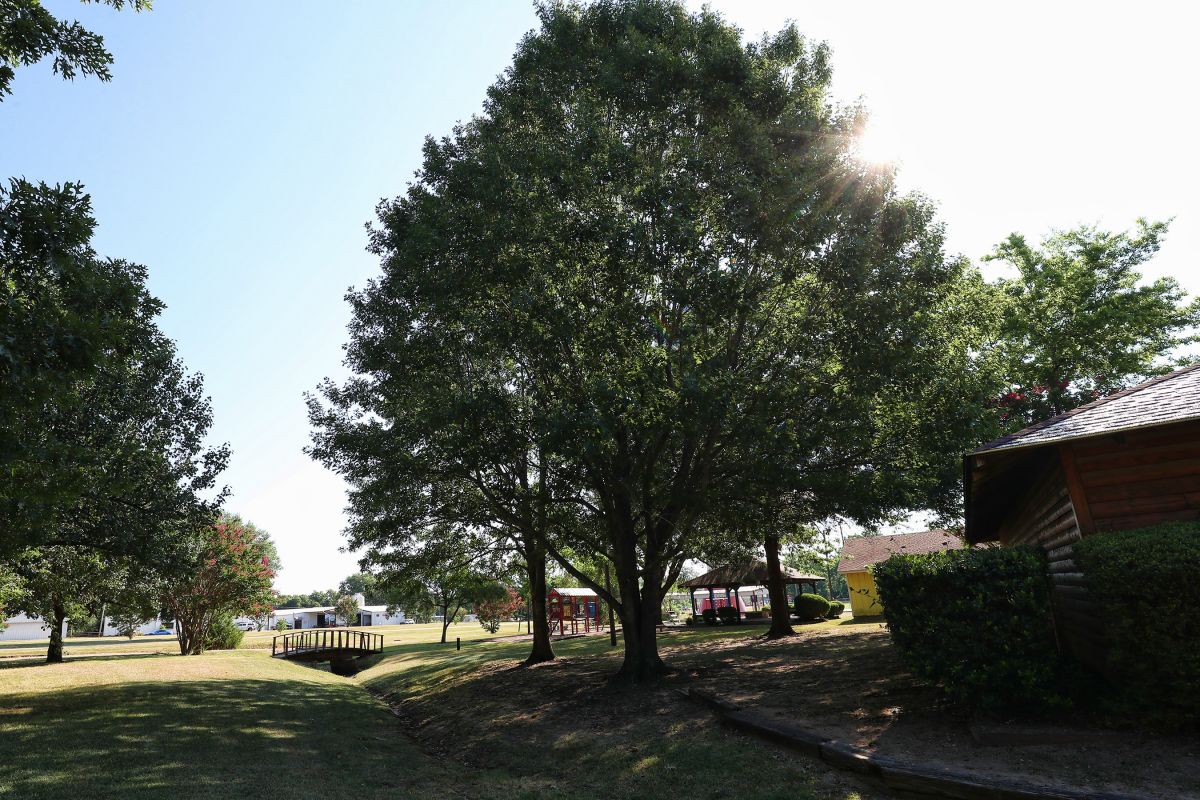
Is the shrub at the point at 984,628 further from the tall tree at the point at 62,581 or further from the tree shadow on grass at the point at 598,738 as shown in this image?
the tall tree at the point at 62,581

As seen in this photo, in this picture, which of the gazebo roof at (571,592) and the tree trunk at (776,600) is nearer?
the tree trunk at (776,600)

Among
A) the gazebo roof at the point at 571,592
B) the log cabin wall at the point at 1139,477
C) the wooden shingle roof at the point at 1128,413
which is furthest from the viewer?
the gazebo roof at the point at 571,592

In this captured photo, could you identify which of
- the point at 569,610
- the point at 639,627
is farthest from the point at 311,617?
the point at 639,627

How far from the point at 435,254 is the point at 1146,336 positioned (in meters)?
29.4

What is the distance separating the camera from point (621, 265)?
13.1m

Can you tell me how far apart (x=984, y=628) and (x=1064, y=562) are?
348 cm

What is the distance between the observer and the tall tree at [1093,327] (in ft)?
86.5

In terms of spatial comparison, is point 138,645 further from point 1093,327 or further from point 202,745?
point 1093,327

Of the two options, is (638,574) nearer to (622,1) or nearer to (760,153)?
(760,153)

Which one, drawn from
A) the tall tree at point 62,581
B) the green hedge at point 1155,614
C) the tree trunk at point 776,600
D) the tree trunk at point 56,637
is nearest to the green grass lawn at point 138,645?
the tree trunk at point 56,637

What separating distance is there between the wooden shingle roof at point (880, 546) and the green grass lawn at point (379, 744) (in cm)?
2503

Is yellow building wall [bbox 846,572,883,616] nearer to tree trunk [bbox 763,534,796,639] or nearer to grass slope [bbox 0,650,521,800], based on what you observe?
tree trunk [bbox 763,534,796,639]

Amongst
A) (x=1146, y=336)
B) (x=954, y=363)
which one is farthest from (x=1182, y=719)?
(x=1146, y=336)

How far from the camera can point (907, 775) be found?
7125 millimetres
